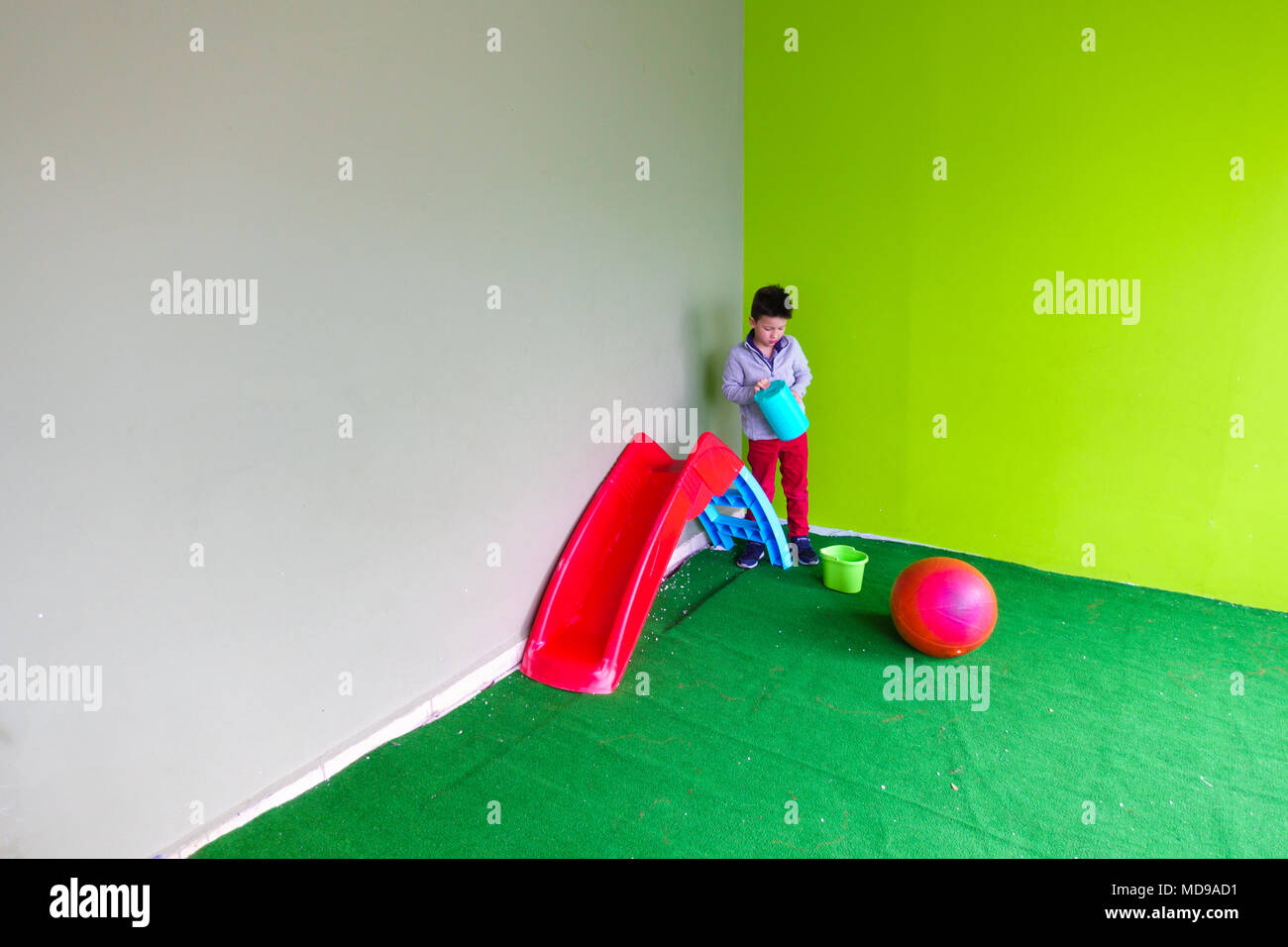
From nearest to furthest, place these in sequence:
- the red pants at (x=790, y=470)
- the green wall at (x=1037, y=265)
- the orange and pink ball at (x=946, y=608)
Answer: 1. the orange and pink ball at (x=946, y=608)
2. the green wall at (x=1037, y=265)
3. the red pants at (x=790, y=470)

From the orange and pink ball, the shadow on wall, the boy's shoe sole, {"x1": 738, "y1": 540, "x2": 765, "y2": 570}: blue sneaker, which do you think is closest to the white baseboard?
{"x1": 738, "y1": 540, "x2": 765, "y2": 570}: blue sneaker

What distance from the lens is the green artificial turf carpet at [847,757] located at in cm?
176

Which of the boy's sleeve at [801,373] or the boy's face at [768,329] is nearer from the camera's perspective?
the boy's face at [768,329]

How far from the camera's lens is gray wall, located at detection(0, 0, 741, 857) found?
1.40 m

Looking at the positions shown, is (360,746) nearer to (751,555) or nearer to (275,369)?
(275,369)

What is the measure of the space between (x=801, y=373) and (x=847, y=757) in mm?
1909

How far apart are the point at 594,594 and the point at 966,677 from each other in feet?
4.15

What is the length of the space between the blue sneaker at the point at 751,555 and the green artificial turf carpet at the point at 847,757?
595 mm

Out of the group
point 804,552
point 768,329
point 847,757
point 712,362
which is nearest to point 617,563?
point 847,757

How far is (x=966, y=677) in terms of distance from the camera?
96.8 inches

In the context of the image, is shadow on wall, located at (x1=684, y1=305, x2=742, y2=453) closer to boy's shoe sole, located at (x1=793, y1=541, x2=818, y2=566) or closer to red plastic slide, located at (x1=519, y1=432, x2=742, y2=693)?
red plastic slide, located at (x1=519, y1=432, x2=742, y2=693)

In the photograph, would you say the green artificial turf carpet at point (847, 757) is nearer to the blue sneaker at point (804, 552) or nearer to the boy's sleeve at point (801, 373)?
the blue sneaker at point (804, 552)

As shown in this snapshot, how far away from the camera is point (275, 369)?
1.75 m

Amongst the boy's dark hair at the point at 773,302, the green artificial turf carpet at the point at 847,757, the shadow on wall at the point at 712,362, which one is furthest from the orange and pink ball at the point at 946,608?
the shadow on wall at the point at 712,362
